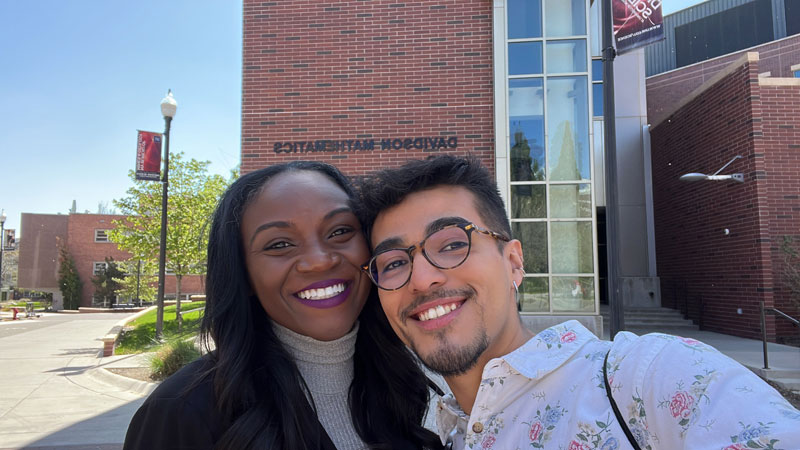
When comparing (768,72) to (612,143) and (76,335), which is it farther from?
Answer: (76,335)

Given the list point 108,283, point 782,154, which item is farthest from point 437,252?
point 108,283

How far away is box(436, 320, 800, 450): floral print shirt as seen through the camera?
1000 millimetres

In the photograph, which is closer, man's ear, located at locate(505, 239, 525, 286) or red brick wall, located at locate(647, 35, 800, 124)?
→ man's ear, located at locate(505, 239, 525, 286)

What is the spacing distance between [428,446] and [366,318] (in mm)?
563

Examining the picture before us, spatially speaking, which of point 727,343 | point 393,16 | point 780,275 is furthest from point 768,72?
point 393,16

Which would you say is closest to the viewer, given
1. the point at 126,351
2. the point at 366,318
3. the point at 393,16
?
the point at 366,318

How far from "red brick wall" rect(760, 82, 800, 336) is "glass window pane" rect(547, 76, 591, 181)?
487 cm

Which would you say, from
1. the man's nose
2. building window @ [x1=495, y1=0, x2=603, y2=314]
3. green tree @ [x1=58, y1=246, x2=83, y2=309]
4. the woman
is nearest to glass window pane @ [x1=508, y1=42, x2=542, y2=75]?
building window @ [x1=495, y1=0, x2=603, y2=314]

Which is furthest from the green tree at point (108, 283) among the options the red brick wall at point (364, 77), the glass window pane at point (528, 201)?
the glass window pane at point (528, 201)

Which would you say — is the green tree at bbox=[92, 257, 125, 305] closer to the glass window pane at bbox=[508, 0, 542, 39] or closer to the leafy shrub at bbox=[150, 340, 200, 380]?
the leafy shrub at bbox=[150, 340, 200, 380]

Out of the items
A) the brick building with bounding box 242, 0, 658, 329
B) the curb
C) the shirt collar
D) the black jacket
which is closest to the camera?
the shirt collar

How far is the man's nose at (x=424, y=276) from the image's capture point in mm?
1604

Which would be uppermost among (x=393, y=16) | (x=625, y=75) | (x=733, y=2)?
(x=733, y=2)

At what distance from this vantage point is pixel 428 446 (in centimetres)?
195
